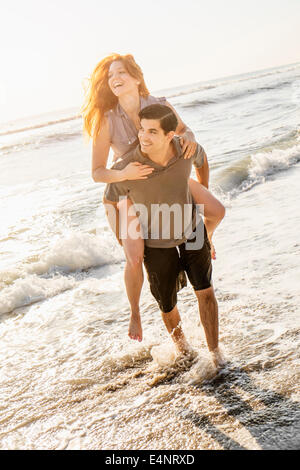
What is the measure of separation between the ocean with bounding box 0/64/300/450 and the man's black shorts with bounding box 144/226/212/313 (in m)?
0.75

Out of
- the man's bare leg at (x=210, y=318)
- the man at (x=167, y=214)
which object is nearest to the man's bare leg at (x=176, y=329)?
the man at (x=167, y=214)

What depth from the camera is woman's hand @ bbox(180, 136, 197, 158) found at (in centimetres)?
351

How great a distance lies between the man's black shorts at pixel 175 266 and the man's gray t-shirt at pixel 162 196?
0.28 feet

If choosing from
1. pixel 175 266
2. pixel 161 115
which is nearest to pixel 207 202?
pixel 175 266

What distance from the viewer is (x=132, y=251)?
11.8ft

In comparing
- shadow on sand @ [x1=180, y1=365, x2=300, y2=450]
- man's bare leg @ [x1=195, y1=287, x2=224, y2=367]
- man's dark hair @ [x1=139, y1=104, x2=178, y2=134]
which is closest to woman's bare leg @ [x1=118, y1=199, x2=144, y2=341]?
man's bare leg @ [x1=195, y1=287, x2=224, y2=367]

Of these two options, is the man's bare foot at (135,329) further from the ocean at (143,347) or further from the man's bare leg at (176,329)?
the ocean at (143,347)

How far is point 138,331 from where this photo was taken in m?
3.68

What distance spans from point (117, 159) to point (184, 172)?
0.56 meters

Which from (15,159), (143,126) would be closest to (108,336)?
(143,126)

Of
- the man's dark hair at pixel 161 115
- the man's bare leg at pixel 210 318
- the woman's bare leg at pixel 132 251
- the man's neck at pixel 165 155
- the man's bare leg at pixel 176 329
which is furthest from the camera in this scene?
the man's bare leg at pixel 176 329

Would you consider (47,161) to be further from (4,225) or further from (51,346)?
(51,346)

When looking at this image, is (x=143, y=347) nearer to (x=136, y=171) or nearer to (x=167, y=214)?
(x=167, y=214)

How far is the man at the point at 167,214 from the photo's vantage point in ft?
11.1
